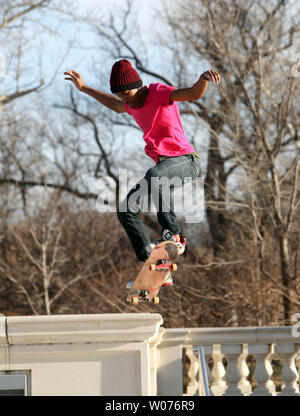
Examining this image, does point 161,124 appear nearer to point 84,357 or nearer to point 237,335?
point 84,357

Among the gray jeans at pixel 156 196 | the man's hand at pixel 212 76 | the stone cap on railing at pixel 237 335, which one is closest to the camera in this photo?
the man's hand at pixel 212 76

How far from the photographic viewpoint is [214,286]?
48.0 ft

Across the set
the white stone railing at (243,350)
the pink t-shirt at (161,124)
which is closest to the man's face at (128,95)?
the pink t-shirt at (161,124)

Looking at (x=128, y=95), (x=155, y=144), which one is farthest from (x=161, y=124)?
(x=128, y=95)

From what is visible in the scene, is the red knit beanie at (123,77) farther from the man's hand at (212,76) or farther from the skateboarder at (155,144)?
the man's hand at (212,76)

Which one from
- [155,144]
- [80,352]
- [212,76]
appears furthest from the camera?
[80,352]

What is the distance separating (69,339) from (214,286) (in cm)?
899

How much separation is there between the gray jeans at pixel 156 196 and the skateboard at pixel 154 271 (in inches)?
3.7

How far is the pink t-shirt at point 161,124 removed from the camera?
545 cm

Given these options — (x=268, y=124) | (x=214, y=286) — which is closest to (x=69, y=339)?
(x=214, y=286)

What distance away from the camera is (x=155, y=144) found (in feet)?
18.0

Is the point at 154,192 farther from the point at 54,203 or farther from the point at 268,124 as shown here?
the point at 54,203

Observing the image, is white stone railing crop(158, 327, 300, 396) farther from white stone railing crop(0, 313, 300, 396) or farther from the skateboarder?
the skateboarder

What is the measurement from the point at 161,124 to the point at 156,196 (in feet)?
1.91
